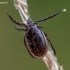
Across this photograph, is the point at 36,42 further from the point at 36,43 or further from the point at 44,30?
the point at 44,30

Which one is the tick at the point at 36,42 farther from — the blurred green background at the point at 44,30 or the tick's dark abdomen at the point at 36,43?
the blurred green background at the point at 44,30

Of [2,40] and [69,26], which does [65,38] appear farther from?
[2,40]

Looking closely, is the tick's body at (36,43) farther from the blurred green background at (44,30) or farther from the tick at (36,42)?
the blurred green background at (44,30)

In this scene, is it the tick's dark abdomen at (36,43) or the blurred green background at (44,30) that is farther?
the blurred green background at (44,30)

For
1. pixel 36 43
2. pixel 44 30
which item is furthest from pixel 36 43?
pixel 44 30

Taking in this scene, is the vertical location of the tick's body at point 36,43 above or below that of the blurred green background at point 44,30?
below

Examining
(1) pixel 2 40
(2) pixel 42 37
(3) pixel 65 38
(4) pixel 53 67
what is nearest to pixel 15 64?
(1) pixel 2 40

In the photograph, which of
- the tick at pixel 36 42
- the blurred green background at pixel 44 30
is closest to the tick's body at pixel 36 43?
the tick at pixel 36 42

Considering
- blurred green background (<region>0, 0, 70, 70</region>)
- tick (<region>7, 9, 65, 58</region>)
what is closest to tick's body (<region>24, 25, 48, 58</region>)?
tick (<region>7, 9, 65, 58</region>)

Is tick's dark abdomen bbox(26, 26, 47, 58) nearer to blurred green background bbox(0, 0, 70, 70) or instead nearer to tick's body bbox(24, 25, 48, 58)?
tick's body bbox(24, 25, 48, 58)
